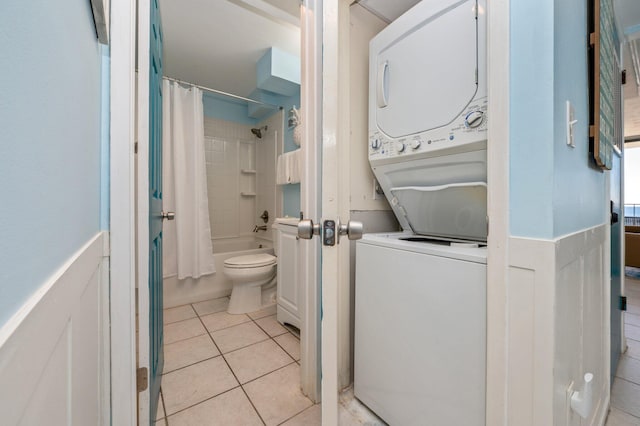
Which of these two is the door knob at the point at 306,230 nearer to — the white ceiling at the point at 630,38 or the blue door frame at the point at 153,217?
the blue door frame at the point at 153,217

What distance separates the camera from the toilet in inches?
89.4

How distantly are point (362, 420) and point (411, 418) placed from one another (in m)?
0.27

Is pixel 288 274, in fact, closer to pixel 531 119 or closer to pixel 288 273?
pixel 288 273

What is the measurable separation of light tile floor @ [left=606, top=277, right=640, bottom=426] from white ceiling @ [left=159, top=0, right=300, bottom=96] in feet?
9.98

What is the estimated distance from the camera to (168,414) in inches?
48.4

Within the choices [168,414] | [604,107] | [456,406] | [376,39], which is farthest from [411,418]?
[376,39]

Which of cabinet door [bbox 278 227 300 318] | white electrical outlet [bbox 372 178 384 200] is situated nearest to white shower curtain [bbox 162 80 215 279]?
cabinet door [bbox 278 227 300 318]

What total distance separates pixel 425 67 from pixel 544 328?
1.05 m

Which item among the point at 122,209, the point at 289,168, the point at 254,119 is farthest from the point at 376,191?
the point at 254,119

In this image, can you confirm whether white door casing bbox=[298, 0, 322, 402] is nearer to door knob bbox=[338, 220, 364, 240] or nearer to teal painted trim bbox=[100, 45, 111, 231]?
door knob bbox=[338, 220, 364, 240]

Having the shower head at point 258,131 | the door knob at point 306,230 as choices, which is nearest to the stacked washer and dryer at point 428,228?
the door knob at point 306,230

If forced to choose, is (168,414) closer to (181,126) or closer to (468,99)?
(468,99)

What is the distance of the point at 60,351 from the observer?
0.40 meters

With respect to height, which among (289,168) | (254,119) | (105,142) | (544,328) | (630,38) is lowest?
(544,328)
